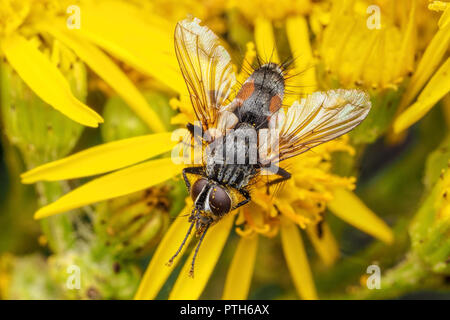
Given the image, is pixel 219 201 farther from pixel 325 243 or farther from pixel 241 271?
pixel 325 243

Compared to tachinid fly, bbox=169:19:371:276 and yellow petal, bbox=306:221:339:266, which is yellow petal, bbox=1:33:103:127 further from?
yellow petal, bbox=306:221:339:266

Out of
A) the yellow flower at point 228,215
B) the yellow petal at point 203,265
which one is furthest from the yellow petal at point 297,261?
the yellow petal at point 203,265

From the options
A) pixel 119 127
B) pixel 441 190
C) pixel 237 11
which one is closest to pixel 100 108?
pixel 119 127

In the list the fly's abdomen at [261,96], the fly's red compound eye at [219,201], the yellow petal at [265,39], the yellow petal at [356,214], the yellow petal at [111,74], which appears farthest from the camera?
the yellow petal at [265,39]

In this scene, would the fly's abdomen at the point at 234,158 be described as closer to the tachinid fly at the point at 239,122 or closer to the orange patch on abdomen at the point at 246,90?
the tachinid fly at the point at 239,122

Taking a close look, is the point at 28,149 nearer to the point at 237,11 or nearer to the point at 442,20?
the point at 237,11

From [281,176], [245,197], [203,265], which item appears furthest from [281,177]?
[203,265]

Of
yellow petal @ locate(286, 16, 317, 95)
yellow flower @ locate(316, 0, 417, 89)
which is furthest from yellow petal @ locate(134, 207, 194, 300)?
yellow flower @ locate(316, 0, 417, 89)
